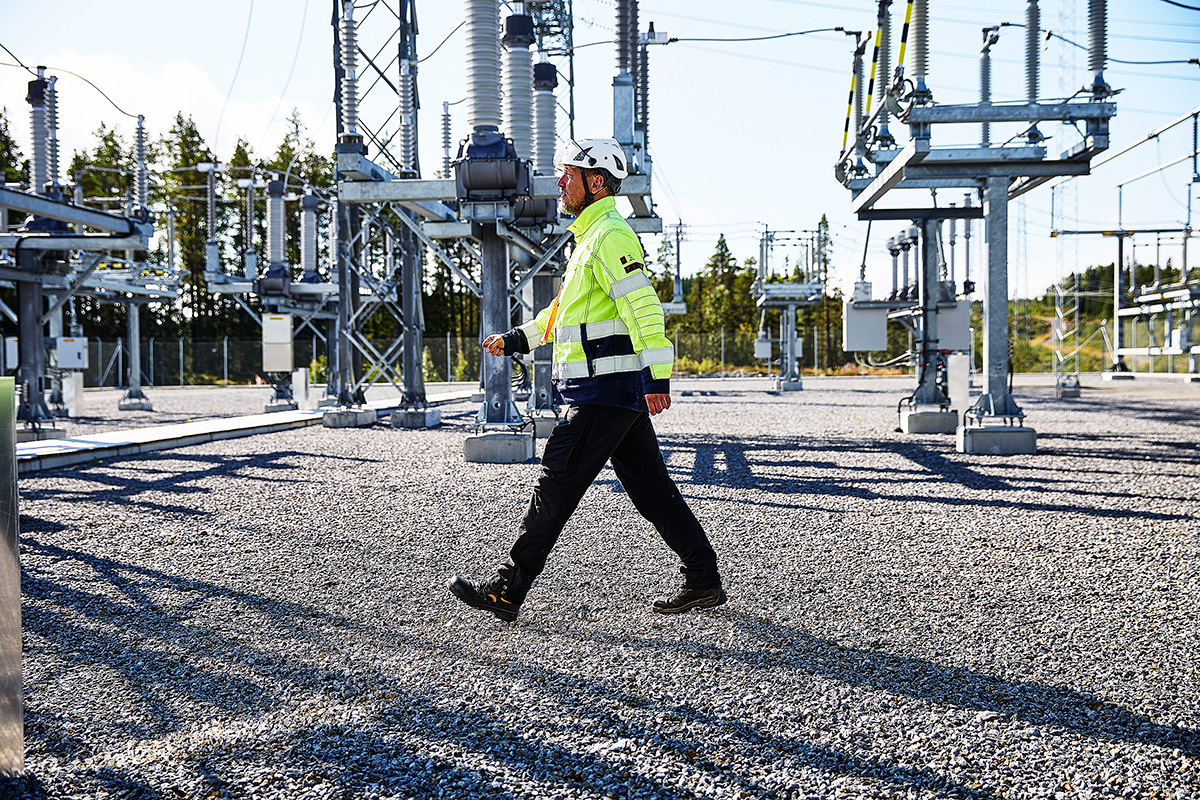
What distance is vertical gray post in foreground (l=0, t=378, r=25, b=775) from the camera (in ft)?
8.89

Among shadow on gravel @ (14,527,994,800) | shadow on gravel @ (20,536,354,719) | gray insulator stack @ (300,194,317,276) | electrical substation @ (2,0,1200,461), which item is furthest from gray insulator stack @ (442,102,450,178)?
shadow on gravel @ (14,527,994,800)

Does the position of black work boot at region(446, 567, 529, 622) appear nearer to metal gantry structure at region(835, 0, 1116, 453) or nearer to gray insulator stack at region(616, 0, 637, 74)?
metal gantry structure at region(835, 0, 1116, 453)

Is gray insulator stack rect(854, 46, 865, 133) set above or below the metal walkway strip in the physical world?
above

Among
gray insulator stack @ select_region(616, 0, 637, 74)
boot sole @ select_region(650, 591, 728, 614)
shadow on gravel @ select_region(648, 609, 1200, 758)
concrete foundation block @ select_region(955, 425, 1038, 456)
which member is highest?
gray insulator stack @ select_region(616, 0, 637, 74)

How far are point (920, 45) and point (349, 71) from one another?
274 inches

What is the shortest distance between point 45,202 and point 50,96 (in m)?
3.53

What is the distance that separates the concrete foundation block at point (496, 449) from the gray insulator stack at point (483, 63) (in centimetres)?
354

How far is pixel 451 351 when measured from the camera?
48.1 m

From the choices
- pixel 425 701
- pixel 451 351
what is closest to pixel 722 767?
pixel 425 701

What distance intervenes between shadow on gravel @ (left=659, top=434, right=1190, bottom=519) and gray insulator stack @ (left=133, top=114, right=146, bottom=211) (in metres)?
10.2

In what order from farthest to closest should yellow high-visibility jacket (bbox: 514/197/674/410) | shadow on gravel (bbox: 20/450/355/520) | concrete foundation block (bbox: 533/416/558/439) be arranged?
1. concrete foundation block (bbox: 533/416/558/439)
2. shadow on gravel (bbox: 20/450/355/520)
3. yellow high-visibility jacket (bbox: 514/197/674/410)

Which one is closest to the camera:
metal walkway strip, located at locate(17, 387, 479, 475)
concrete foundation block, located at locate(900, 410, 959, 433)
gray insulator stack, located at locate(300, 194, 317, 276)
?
metal walkway strip, located at locate(17, 387, 479, 475)

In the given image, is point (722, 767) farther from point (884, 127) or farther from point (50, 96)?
point (50, 96)

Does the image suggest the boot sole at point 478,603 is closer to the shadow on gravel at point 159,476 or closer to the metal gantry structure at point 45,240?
the shadow on gravel at point 159,476
